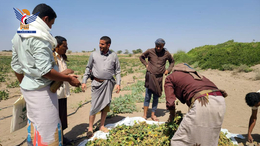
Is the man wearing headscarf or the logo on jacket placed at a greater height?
the logo on jacket

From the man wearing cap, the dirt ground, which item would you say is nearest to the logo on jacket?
the dirt ground

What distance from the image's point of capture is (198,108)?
2043 millimetres

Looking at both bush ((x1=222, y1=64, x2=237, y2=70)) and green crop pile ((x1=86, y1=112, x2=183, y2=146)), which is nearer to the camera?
green crop pile ((x1=86, y1=112, x2=183, y2=146))

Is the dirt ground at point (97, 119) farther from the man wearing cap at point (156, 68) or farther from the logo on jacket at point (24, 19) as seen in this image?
the logo on jacket at point (24, 19)

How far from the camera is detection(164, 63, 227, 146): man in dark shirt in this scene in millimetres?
2053

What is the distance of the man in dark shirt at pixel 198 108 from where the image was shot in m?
2.05

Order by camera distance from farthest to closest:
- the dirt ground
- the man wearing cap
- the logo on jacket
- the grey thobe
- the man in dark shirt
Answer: the man wearing cap, the dirt ground, the grey thobe, the man in dark shirt, the logo on jacket

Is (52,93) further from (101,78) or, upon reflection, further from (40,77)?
(101,78)

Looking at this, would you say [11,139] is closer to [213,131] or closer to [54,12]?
[54,12]

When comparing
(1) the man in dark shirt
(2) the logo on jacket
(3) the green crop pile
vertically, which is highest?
(2) the logo on jacket

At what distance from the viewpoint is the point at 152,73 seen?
4117mm

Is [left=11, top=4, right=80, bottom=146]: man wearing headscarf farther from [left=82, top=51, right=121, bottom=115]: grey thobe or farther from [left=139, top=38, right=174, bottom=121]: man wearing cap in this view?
[left=139, top=38, right=174, bottom=121]: man wearing cap

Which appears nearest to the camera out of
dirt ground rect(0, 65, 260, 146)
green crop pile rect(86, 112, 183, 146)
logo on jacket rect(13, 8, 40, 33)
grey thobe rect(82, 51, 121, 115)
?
logo on jacket rect(13, 8, 40, 33)

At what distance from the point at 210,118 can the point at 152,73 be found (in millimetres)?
2174
